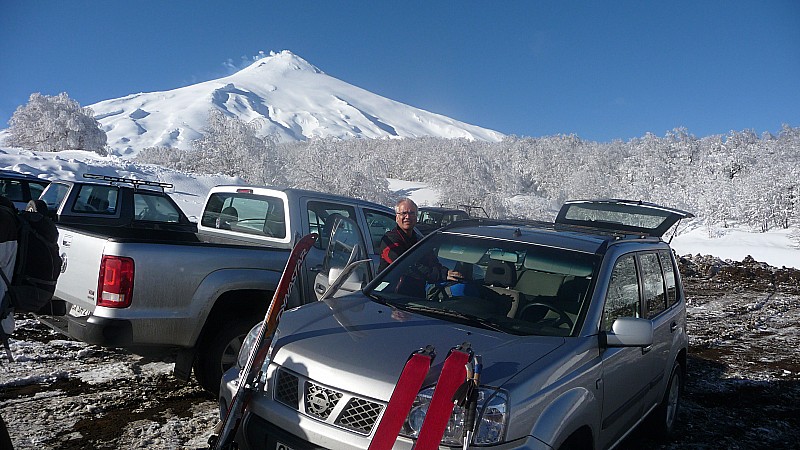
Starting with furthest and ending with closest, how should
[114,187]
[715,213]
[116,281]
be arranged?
1. [715,213]
2. [114,187]
3. [116,281]

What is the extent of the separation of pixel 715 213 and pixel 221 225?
5841 cm

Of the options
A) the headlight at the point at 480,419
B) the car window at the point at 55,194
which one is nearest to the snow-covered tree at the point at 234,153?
the car window at the point at 55,194

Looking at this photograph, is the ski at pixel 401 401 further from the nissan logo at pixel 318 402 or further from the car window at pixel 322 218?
the car window at pixel 322 218

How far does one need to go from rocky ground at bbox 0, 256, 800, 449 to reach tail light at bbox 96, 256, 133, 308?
896 mm

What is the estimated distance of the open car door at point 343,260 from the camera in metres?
4.02

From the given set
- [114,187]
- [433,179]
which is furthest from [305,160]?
[114,187]

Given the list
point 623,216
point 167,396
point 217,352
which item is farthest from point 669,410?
point 167,396

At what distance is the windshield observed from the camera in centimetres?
335

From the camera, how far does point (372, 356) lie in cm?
266

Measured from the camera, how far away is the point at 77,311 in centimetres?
409

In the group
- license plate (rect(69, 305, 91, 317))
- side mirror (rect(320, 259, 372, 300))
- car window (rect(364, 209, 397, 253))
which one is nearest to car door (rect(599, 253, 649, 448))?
side mirror (rect(320, 259, 372, 300))

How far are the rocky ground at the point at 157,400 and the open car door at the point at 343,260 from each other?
1.38 meters

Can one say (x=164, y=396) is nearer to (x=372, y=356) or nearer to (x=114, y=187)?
(x=372, y=356)

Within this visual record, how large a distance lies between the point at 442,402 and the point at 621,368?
1690mm
